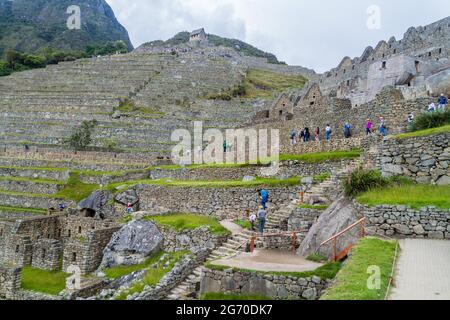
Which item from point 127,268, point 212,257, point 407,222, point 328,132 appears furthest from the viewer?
point 328,132

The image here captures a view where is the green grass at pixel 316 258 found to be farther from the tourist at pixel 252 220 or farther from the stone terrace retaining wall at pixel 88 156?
the stone terrace retaining wall at pixel 88 156

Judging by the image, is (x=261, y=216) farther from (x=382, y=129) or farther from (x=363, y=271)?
(x=363, y=271)

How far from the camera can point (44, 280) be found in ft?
65.2

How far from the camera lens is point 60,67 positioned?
7319 centimetres

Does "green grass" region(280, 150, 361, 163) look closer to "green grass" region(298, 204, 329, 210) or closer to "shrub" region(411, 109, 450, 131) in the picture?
"shrub" region(411, 109, 450, 131)

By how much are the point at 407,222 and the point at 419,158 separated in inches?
110

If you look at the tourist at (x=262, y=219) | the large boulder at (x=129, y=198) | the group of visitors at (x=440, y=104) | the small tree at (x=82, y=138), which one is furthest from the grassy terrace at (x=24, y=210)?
the group of visitors at (x=440, y=104)

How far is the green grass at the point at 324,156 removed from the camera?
61.0 feet

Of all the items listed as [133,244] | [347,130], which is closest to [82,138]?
[133,244]

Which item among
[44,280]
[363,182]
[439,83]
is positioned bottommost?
[44,280]

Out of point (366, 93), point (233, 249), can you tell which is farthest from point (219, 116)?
point (233, 249)

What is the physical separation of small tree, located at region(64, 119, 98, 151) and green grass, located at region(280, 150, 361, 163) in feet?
77.0

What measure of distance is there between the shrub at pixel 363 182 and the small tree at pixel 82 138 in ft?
97.2

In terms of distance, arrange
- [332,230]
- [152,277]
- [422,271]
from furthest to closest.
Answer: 1. [152,277]
2. [332,230]
3. [422,271]
